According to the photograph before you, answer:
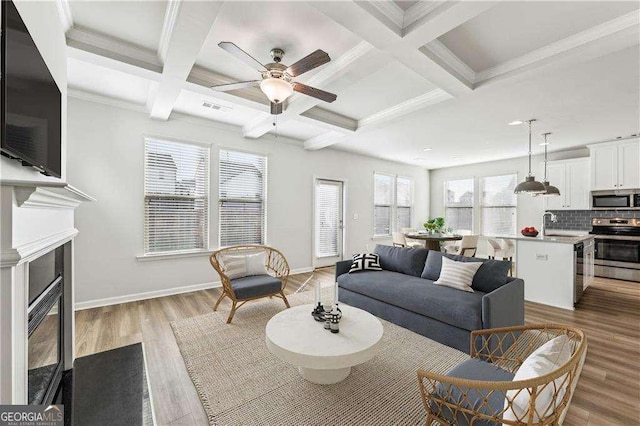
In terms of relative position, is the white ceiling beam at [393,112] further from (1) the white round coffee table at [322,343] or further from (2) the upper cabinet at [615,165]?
(2) the upper cabinet at [615,165]

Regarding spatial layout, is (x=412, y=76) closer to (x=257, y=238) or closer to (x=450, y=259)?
(x=450, y=259)

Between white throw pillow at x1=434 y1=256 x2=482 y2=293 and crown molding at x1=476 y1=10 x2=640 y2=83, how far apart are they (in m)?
2.10

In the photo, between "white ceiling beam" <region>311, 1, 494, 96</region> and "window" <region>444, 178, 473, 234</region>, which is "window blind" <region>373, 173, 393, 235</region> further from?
"white ceiling beam" <region>311, 1, 494, 96</region>

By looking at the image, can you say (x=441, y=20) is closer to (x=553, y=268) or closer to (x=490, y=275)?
(x=490, y=275)

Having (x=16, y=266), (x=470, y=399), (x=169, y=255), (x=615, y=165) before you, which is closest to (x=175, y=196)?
(x=169, y=255)

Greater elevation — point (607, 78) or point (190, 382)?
point (607, 78)

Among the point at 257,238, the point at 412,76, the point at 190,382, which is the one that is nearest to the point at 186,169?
the point at 257,238

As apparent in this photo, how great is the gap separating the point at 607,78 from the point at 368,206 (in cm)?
488

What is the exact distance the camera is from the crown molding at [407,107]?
11.5 feet

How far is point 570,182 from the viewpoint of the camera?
6.08 metres

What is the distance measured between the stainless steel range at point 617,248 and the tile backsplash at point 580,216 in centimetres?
20

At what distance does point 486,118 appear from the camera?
14.2ft

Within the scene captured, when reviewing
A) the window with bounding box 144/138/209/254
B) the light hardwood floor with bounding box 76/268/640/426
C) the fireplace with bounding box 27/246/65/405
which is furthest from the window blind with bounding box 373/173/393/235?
the fireplace with bounding box 27/246/65/405

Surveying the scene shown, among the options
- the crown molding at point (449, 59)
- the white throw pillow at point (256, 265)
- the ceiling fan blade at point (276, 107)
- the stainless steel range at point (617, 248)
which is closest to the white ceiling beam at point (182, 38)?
the ceiling fan blade at point (276, 107)
